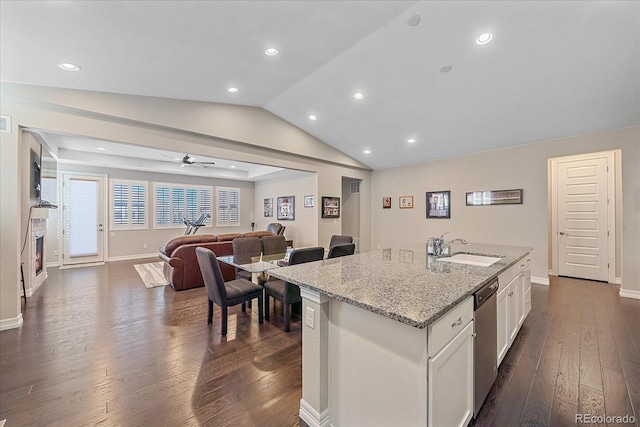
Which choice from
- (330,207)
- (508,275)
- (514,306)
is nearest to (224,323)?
(508,275)

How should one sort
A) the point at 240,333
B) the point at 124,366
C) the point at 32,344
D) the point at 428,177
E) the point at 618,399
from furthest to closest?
the point at 428,177 → the point at 240,333 → the point at 32,344 → the point at 124,366 → the point at 618,399

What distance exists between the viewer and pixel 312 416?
1602mm

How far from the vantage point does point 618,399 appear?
6.01ft

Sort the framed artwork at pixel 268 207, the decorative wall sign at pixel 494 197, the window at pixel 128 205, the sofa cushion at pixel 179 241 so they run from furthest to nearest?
1. the framed artwork at pixel 268 207
2. the window at pixel 128 205
3. the decorative wall sign at pixel 494 197
4. the sofa cushion at pixel 179 241

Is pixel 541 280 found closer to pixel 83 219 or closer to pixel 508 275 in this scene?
pixel 508 275

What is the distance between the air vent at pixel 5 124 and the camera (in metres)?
2.99

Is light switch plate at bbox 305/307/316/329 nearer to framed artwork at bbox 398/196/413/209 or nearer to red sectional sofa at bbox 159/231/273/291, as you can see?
red sectional sofa at bbox 159/231/273/291

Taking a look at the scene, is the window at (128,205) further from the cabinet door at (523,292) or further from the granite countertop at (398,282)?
the cabinet door at (523,292)

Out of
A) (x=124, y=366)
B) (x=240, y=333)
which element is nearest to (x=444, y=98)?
(x=240, y=333)

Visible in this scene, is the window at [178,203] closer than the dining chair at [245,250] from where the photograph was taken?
No

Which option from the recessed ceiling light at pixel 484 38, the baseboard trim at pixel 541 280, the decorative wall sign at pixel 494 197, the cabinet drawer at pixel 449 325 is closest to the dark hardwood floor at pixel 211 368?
the cabinet drawer at pixel 449 325

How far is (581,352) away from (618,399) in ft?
2.28

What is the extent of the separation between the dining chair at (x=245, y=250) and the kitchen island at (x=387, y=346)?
230 centimetres

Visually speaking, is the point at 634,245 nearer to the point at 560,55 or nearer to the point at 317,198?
the point at 560,55
